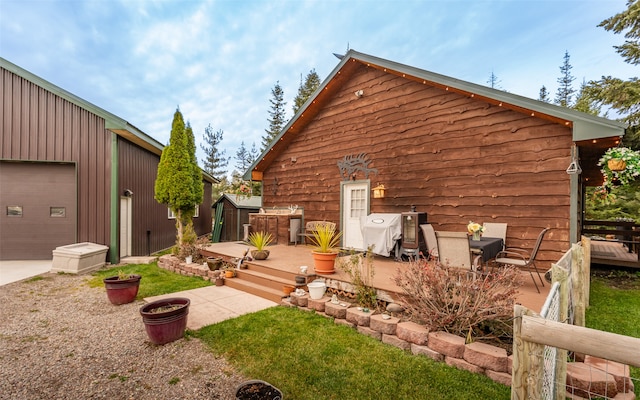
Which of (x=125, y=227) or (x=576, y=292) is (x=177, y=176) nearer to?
(x=125, y=227)

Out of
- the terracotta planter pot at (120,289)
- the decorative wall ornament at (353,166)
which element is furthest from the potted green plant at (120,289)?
the decorative wall ornament at (353,166)

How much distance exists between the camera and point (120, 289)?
187 inches

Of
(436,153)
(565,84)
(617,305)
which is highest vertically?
(565,84)

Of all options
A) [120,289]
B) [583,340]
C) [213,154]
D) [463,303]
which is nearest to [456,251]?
Answer: [463,303]

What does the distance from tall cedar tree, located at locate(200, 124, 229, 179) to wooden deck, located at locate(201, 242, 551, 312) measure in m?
27.0

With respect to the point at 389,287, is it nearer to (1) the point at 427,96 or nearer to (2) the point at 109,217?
(1) the point at 427,96

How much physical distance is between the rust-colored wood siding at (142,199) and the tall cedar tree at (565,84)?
3272 cm

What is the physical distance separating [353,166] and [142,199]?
759 cm

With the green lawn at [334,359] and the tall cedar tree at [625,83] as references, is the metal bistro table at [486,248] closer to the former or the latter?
the green lawn at [334,359]

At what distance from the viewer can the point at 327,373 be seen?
108 inches

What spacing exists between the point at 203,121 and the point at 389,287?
109ft

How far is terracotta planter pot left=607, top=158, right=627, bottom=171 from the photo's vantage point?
14.3ft

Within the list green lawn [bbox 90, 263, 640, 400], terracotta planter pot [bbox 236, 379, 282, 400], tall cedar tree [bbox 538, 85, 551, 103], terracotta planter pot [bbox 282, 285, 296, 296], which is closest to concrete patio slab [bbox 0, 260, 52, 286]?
green lawn [bbox 90, 263, 640, 400]

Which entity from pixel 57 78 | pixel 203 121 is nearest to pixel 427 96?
pixel 57 78
